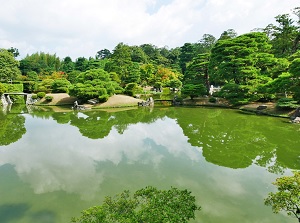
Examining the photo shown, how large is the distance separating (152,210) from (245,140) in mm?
8830

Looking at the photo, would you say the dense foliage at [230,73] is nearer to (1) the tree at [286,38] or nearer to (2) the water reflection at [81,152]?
(1) the tree at [286,38]

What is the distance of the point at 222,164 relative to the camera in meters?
8.25

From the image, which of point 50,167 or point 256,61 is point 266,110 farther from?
point 50,167

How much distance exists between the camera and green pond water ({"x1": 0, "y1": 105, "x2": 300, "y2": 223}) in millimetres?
5480

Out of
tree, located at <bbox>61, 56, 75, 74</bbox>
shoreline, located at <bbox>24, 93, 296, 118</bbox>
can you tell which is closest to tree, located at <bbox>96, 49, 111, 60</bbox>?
tree, located at <bbox>61, 56, 75, 74</bbox>

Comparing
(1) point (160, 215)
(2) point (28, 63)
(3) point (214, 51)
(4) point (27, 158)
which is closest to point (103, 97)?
(3) point (214, 51)

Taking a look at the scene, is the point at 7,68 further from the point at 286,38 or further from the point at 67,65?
the point at 286,38

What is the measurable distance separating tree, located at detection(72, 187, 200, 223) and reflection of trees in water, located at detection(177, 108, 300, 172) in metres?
4.75

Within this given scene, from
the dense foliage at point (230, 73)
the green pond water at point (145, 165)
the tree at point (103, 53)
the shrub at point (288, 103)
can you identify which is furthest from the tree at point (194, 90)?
the tree at point (103, 53)

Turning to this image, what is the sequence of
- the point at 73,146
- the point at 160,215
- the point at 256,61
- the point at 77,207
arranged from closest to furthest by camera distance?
the point at 160,215 → the point at 77,207 → the point at 73,146 → the point at 256,61

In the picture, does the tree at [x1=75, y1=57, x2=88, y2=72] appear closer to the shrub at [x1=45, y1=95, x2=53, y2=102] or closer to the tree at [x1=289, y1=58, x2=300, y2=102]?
the shrub at [x1=45, y1=95, x2=53, y2=102]

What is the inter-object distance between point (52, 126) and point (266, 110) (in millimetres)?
16043

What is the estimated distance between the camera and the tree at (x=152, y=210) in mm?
3512

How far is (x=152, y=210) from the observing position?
3.64 m
